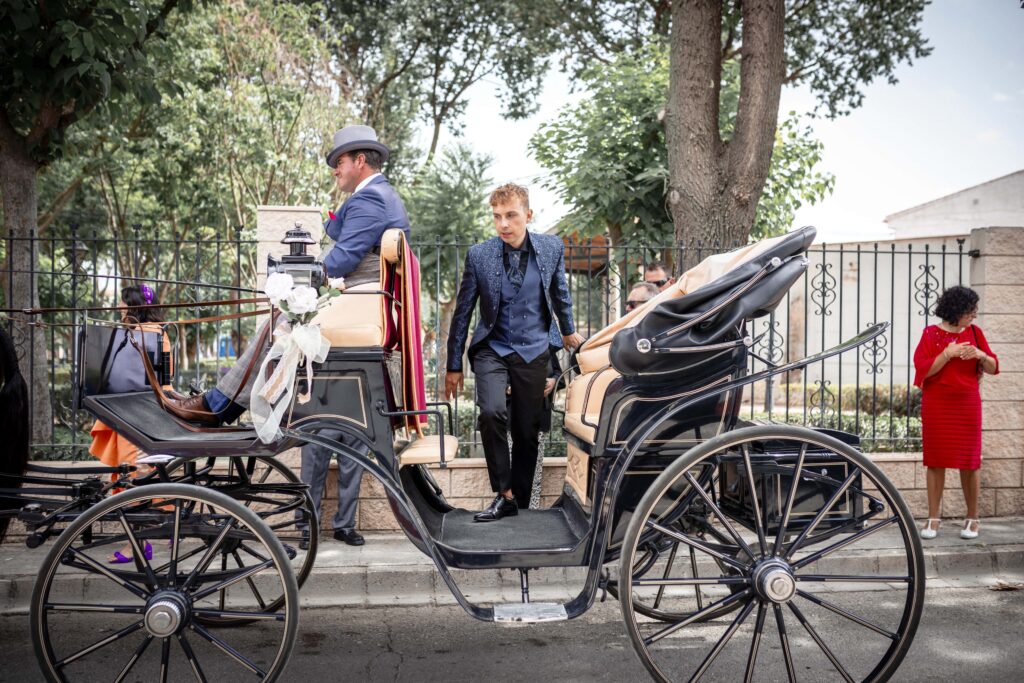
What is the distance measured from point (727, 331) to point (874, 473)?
79cm

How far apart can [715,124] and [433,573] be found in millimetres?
4726

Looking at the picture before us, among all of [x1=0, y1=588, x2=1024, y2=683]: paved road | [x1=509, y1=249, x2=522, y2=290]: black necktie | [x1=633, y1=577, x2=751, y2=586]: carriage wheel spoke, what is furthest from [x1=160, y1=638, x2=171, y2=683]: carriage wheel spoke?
[x1=509, y1=249, x2=522, y2=290]: black necktie

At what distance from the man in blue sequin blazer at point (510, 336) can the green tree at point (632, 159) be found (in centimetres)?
657

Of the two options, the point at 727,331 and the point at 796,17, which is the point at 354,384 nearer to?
the point at 727,331

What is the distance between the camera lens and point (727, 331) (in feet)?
11.0

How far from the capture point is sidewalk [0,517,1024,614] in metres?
4.87

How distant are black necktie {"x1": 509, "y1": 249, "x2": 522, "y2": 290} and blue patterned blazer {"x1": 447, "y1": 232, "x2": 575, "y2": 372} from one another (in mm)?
60

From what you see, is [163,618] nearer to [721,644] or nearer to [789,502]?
[721,644]

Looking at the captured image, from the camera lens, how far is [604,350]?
416 centimetres

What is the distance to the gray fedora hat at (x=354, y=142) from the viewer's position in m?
4.02

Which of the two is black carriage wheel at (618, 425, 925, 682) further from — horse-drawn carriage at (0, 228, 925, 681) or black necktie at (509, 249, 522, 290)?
black necktie at (509, 249, 522, 290)

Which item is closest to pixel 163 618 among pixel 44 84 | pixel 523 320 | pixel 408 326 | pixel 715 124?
pixel 408 326

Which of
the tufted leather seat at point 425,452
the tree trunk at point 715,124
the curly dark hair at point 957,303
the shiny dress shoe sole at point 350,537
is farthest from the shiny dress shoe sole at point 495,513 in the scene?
the curly dark hair at point 957,303

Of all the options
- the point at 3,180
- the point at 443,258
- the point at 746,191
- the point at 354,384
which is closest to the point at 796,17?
the point at 443,258
